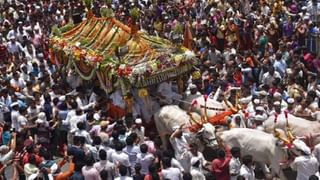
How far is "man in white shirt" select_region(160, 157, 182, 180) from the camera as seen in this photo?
393 inches

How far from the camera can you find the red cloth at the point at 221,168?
403 inches

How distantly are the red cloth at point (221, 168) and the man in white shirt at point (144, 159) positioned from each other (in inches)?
39.4

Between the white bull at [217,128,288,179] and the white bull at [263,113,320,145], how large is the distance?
38 cm

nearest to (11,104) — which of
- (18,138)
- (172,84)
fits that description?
(18,138)

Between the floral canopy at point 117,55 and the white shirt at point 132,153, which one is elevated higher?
the floral canopy at point 117,55

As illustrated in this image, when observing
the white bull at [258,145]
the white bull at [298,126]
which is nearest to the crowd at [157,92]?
the white bull at [258,145]

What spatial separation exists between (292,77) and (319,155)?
3.62 m

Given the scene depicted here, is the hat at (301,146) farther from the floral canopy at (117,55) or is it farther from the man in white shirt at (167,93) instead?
the floral canopy at (117,55)

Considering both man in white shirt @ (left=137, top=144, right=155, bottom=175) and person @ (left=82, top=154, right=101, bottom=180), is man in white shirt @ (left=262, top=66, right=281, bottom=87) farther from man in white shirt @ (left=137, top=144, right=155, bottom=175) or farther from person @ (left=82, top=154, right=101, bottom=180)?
person @ (left=82, top=154, right=101, bottom=180)

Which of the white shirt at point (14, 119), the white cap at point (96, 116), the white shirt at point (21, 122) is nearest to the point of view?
the white cap at point (96, 116)

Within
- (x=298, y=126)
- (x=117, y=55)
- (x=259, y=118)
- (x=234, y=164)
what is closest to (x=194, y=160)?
(x=234, y=164)

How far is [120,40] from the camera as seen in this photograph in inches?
576

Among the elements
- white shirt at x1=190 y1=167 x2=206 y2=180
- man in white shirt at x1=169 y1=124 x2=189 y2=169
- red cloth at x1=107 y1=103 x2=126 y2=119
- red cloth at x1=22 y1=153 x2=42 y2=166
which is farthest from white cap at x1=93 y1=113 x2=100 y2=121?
white shirt at x1=190 y1=167 x2=206 y2=180

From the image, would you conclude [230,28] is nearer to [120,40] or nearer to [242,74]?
[242,74]
